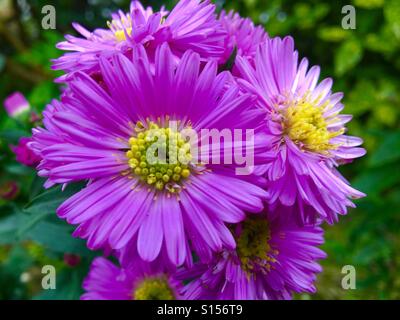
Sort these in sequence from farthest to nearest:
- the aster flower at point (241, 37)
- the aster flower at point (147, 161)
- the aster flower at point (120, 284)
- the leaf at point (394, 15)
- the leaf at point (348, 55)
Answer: the leaf at point (348, 55)
the leaf at point (394, 15)
the aster flower at point (120, 284)
the aster flower at point (241, 37)
the aster flower at point (147, 161)

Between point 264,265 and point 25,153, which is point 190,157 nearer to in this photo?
point 264,265

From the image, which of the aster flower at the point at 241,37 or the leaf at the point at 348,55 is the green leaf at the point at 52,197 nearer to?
the aster flower at the point at 241,37

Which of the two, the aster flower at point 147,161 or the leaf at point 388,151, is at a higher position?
the leaf at point 388,151

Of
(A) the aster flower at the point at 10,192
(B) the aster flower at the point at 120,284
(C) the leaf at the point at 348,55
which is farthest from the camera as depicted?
(C) the leaf at the point at 348,55

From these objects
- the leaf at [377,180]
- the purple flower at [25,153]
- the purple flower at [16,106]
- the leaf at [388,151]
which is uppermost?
the leaf at [388,151]

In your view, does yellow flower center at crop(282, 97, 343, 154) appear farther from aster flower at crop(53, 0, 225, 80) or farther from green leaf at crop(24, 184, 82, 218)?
→ green leaf at crop(24, 184, 82, 218)

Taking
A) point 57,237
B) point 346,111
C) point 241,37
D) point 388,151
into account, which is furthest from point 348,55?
point 57,237

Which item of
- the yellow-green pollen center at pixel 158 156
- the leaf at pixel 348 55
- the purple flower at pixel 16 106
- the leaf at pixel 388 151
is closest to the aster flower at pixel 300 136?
the yellow-green pollen center at pixel 158 156

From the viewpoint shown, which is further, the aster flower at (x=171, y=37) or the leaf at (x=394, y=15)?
the leaf at (x=394, y=15)
